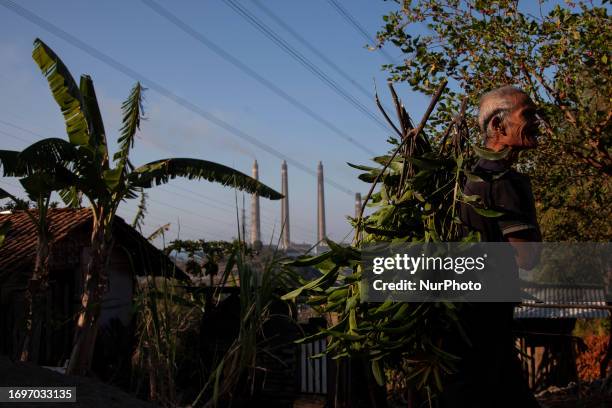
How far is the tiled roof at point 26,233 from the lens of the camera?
10875 mm

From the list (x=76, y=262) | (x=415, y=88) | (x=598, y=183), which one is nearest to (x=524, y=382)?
(x=415, y=88)

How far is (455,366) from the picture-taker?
2176mm

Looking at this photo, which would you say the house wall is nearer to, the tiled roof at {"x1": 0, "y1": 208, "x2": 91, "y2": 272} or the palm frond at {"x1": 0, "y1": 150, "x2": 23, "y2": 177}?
the tiled roof at {"x1": 0, "y1": 208, "x2": 91, "y2": 272}

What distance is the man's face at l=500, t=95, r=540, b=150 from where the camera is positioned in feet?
7.37

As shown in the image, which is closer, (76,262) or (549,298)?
(76,262)

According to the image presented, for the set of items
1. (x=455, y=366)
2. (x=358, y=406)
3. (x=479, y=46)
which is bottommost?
(x=358, y=406)

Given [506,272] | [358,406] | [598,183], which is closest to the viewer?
[506,272]

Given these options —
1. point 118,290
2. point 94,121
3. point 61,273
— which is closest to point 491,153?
point 94,121

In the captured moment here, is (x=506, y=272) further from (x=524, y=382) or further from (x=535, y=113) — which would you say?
(x=535, y=113)

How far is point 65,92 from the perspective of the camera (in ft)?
28.3

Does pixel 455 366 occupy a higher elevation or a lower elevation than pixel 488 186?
lower

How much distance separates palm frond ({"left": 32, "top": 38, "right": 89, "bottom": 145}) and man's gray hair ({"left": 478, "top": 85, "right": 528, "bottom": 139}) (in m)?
7.07

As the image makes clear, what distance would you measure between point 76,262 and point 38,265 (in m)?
5.29

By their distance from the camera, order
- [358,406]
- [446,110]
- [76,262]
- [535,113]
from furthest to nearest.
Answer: [76,262], [446,110], [358,406], [535,113]
